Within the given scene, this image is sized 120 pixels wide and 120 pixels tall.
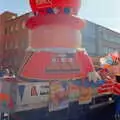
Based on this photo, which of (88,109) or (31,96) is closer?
(31,96)

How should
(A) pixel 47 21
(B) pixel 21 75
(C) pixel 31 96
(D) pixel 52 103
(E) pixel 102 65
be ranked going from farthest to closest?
(E) pixel 102 65, (A) pixel 47 21, (B) pixel 21 75, (D) pixel 52 103, (C) pixel 31 96

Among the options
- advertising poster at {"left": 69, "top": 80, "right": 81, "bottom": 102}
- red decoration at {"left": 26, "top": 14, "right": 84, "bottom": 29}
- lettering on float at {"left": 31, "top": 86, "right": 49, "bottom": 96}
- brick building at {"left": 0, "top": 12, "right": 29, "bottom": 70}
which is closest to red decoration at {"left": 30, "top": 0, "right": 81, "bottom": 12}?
red decoration at {"left": 26, "top": 14, "right": 84, "bottom": 29}

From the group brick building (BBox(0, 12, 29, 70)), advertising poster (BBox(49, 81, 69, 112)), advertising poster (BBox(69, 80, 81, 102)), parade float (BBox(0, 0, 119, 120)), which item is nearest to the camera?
parade float (BBox(0, 0, 119, 120))

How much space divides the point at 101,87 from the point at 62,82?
2.90 feet

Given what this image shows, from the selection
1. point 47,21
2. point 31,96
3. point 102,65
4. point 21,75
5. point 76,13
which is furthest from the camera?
point 102,65

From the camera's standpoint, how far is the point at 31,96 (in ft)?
9.02

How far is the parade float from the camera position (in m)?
2.79

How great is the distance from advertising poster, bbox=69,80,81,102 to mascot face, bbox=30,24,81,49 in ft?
1.94

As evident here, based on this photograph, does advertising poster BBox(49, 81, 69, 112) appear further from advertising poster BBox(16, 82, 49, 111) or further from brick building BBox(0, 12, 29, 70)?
brick building BBox(0, 12, 29, 70)

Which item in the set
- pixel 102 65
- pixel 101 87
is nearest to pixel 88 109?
pixel 101 87

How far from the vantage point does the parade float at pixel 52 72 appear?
2.79m

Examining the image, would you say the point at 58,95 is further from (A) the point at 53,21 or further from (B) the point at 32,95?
(A) the point at 53,21

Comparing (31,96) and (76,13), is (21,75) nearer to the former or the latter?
(31,96)

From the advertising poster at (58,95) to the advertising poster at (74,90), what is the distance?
77 mm
